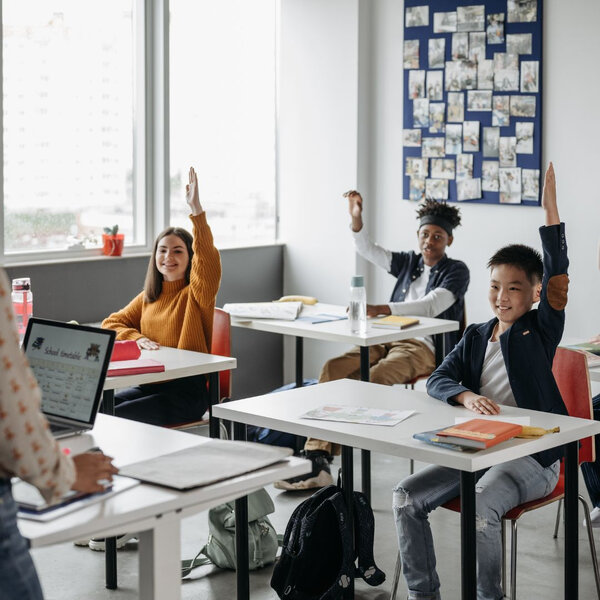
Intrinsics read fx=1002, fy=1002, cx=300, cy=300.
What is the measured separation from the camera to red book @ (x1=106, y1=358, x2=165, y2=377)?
3328mm

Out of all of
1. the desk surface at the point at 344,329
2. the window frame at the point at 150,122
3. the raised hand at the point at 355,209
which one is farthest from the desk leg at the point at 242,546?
the window frame at the point at 150,122

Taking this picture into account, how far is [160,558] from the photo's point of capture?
1863mm

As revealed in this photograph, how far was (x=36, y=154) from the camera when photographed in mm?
4938

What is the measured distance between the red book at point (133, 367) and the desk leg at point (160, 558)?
4.81 feet

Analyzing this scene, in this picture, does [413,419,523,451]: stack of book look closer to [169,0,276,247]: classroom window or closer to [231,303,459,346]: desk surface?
[231,303,459,346]: desk surface

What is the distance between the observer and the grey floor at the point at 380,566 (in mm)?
3250

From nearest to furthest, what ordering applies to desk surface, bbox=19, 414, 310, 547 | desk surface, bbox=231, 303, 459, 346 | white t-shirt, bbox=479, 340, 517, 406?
desk surface, bbox=19, 414, 310, 547, white t-shirt, bbox=479, 340, 517, 406, desk surface, bbox=231, 303, 459, 346

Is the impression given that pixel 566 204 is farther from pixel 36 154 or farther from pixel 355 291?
pixel 36 154

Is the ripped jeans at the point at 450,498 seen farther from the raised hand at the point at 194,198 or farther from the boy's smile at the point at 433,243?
the boy's smile at the point at 433,243

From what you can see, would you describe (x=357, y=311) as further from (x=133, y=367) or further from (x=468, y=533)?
(x=468, y=533)

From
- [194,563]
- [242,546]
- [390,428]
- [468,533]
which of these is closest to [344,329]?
[194,563]

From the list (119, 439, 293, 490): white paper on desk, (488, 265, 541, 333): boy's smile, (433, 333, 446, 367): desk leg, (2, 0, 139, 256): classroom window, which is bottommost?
(433, 333, 446, 367): desk leg

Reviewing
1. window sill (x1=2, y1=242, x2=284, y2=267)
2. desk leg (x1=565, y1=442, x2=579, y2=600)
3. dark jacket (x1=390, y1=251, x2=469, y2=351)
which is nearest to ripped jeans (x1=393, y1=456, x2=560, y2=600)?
desk leg (x1=565, y1=442, x2=579, y2=600)

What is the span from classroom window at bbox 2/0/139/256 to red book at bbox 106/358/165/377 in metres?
1.63
